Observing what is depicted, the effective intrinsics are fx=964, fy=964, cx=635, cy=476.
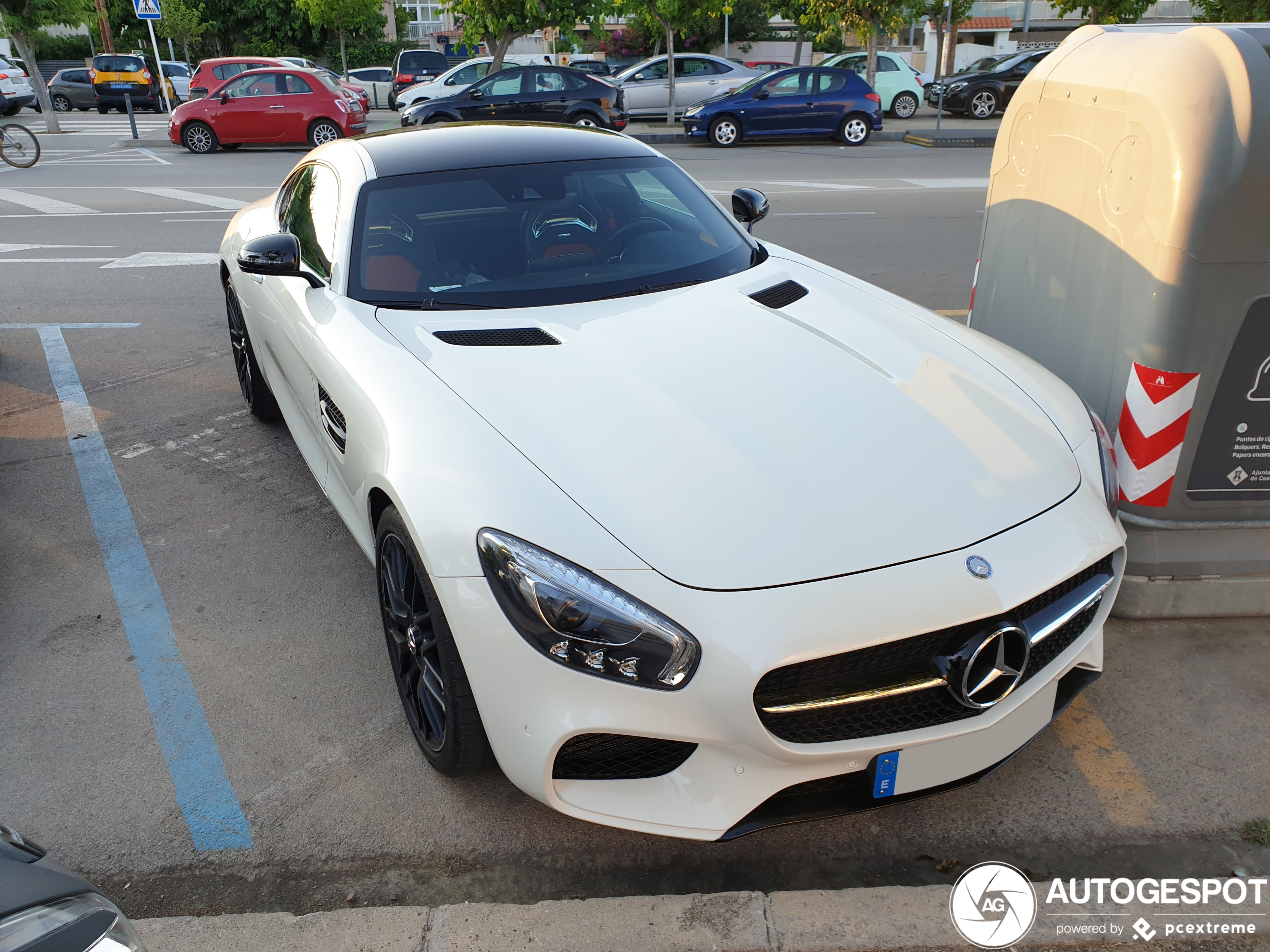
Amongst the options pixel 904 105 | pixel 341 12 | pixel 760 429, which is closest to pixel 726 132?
pixel 904 105

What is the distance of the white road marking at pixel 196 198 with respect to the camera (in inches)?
479

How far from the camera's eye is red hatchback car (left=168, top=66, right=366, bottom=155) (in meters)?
18.4

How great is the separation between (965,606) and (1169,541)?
5.72ft

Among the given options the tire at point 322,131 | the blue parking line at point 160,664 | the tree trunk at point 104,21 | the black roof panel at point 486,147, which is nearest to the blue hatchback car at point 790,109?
the tire at point 322,131

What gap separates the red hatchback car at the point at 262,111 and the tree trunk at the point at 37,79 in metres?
6.34

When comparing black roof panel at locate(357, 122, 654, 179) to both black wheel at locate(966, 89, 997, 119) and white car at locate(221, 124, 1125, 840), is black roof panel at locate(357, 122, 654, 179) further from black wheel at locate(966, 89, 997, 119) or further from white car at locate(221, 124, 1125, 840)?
black wheel at locate(966, 89, 997, 119)

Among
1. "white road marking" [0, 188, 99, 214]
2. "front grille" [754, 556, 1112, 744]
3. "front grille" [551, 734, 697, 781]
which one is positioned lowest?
"white road marking" [0, 188, 99, 214]

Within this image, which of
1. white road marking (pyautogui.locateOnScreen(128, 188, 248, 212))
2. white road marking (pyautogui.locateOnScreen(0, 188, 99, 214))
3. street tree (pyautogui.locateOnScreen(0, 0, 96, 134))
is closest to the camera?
white road marking (pyautogui.locateOnScreen(0, 188, 99, 214))

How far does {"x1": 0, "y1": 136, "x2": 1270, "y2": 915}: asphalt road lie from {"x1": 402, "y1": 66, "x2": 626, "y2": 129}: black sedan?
14.7m

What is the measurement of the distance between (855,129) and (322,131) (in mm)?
10455

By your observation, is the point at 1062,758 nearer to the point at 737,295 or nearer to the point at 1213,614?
the point at 1213,614

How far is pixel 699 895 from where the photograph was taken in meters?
2.26

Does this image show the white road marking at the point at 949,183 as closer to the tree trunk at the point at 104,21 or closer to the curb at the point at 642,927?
the curb at the point at 642,927

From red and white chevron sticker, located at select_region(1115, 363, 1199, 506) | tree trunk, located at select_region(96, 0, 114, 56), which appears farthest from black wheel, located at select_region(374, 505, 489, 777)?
tree trunk, located at select_region(96, 0, 114, 56)
